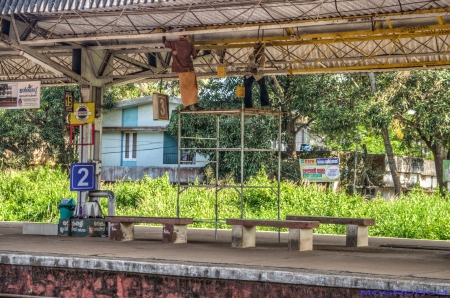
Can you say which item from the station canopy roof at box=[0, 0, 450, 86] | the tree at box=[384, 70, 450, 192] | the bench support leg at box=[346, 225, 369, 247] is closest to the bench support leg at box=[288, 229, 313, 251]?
the bench support leg at box=[346, 225, 369, 247]

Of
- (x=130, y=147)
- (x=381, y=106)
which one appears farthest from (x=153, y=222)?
(x=130, y=147)

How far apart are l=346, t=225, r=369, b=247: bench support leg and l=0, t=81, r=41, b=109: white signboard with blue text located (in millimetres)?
7149

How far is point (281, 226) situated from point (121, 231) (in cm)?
343

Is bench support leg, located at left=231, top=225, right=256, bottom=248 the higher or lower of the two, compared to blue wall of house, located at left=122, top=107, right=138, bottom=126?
lower

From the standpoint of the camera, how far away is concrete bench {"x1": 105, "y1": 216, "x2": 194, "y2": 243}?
41.3ft

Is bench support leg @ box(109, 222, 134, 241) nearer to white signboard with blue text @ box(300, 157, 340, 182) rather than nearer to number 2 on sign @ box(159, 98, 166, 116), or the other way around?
Answer: number 2 on sign @ box(159, 98, 166, 116)

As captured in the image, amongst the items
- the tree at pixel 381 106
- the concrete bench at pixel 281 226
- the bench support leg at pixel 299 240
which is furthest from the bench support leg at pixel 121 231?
the tree at pixel 381 106

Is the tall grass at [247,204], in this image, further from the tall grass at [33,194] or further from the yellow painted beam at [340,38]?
the yellow painted beam at [340,38]

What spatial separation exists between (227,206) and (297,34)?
384 inches

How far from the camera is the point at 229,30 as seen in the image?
43.9 ft

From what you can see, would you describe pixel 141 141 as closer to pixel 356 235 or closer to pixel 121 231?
pixel 121 231

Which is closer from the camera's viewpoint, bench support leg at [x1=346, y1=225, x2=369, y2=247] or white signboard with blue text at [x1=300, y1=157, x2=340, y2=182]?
bench support leg at [x1=346, y1=225, x2=369, y2=247]

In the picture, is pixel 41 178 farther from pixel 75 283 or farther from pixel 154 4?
pixel 75 283

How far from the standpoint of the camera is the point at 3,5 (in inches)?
533
